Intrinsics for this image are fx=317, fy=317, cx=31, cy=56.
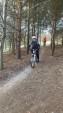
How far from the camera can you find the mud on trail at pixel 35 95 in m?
10.8

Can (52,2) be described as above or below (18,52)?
above

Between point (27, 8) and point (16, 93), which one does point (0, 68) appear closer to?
point (16, 93)

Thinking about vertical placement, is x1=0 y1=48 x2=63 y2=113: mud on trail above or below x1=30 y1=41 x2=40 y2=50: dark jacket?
below

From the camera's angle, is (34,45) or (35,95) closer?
(35,95)

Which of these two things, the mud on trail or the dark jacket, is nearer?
the mud on trail

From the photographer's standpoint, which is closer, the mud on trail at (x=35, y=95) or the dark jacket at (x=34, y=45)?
the mud on trail at (x=35, y=95)

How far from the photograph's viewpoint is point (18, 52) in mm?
25219

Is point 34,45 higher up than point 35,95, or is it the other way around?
point 34,45

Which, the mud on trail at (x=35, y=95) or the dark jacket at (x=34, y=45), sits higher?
the dark jacket at (x=34, y=45)

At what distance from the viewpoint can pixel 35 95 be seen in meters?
Result: 12.4

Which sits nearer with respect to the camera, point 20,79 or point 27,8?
point 20,79

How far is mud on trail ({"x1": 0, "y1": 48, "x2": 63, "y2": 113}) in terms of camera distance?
10.8 meters

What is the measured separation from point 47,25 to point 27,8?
668 cm

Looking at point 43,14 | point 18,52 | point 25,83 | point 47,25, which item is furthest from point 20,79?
point 47,25
